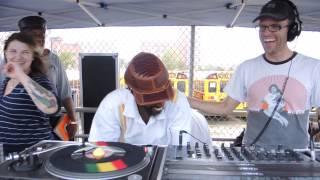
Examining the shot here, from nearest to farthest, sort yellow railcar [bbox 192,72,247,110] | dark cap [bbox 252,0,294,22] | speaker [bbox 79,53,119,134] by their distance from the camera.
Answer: dark cap [bbox 252,0,294,22]
speaker [bbox 79,53,119,134]
yellow railcar [bbox 192,72,247,110]

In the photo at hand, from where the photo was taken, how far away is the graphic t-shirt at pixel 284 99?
4.82 feet

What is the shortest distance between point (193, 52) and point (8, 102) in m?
2.08

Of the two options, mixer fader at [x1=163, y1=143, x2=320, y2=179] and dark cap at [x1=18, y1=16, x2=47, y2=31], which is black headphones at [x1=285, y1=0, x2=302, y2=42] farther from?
dark cap at [x1=18, y1=16, x2=47, y2=31]

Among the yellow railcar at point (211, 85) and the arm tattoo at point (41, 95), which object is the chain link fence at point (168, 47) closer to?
the yellow railcar at point (211, 85)

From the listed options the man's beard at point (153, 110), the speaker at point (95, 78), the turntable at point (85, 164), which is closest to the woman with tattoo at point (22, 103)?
the man's beard at point (153, 110)

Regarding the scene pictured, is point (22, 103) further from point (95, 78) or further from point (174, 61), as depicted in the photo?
point (174, 61)

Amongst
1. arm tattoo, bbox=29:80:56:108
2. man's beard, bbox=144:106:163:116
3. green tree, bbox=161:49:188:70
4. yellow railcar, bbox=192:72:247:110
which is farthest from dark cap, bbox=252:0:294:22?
green tree, bbox=161:49:188:70

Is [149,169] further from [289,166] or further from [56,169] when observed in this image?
[289,166]

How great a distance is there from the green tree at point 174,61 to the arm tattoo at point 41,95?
2.22 metres

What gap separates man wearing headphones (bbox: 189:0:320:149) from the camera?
1458mm

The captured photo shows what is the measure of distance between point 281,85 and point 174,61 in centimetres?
215

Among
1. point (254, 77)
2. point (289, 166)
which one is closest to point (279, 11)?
point (254, 77)

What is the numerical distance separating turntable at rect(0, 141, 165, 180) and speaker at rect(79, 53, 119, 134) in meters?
2.52

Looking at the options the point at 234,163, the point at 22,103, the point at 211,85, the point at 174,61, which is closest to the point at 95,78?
the point at 174,61
